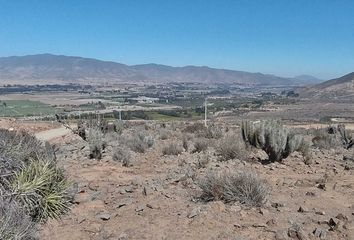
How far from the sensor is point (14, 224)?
623cm

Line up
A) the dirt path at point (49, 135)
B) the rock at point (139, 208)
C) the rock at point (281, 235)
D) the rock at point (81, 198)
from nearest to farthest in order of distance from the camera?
the rock at point (281, 235)
the rock at point (139, 208)
the rock at point (81, 198)
the dirt path at point (49, 135)

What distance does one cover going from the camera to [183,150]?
1739 cm

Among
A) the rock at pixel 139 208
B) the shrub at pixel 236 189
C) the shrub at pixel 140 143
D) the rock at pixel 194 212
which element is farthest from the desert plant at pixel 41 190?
the shrub at pixel 140 143

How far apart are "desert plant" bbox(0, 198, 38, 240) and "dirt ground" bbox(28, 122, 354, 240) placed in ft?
2.79

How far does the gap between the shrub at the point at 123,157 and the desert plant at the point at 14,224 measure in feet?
23.0

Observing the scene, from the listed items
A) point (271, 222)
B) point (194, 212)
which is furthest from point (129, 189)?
point (271, 222)

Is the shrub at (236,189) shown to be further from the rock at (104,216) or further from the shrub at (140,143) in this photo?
the shrub at (140,143)

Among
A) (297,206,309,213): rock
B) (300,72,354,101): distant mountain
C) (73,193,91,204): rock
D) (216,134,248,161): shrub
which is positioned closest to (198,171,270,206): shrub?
(297,206,309,213): rock

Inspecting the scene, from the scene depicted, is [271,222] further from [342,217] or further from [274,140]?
[274,140]

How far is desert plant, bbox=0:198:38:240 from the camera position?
5.98 metres

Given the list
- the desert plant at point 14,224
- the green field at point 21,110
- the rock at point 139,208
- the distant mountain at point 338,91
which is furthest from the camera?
the distant mountain at point 338,91

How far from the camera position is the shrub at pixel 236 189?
8.60 m

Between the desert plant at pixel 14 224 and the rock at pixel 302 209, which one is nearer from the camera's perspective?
the desert plant at pixel 14 224

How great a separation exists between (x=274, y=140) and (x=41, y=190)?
7986 millimetres
